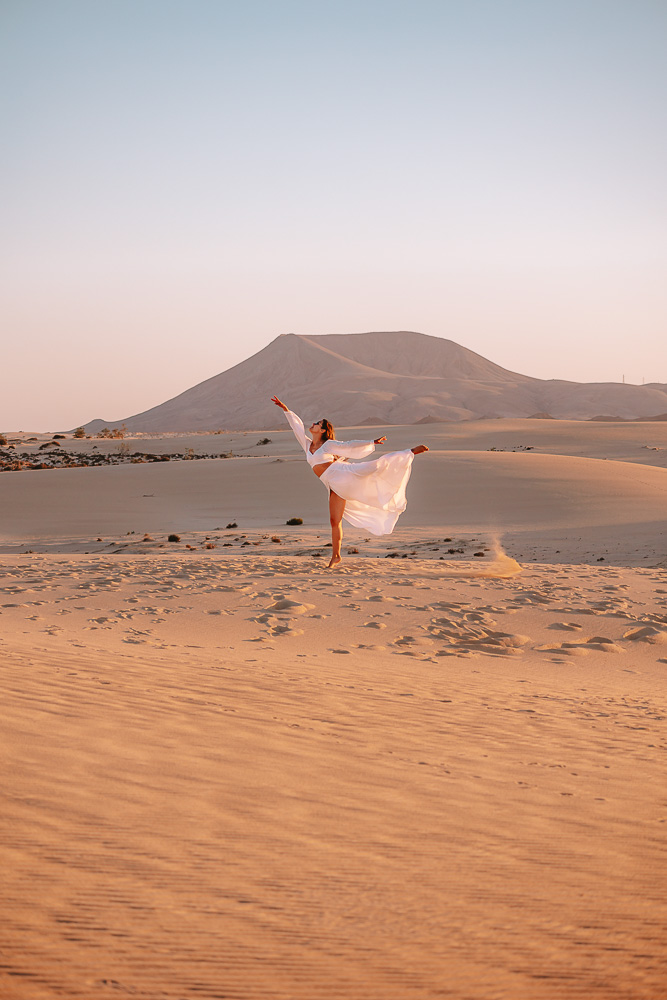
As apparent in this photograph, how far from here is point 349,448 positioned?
467 inches

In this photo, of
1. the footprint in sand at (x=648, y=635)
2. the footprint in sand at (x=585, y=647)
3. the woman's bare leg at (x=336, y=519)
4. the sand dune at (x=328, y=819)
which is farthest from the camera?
the woman's bare leg at (x=336, y=519)

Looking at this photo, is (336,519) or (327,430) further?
(336,519)

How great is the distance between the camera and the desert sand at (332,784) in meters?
2.73

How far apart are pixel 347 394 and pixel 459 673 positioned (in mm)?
131900

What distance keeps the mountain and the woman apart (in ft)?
310

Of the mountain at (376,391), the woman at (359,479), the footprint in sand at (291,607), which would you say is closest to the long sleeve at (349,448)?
the woman at (359,479)

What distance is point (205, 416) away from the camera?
152125mm

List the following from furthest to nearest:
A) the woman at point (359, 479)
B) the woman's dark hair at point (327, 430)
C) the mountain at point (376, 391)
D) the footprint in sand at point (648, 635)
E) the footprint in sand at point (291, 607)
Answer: the mountain at point (376, 391), the woman at point (359, 479), the woman's dark hair at point (327, 430), the footprint in sand at point (291, 607), the footprint in sand at point (648, 635)

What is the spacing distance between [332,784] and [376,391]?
446 feet

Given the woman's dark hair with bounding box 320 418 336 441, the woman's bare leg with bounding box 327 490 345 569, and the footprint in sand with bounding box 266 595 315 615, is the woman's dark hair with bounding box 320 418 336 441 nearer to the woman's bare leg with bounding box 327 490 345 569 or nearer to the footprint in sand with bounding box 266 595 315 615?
the woman's bare leg with bounding box 327 490 345 569

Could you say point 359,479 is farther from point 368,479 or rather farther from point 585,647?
point 585,647

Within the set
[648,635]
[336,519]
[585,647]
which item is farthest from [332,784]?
[336,519]

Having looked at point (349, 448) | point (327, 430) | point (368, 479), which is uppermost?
point (327, 430)

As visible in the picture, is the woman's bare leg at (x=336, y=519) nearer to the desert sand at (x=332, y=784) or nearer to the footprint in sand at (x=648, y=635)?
the desert sand at (x=332, y=784)
